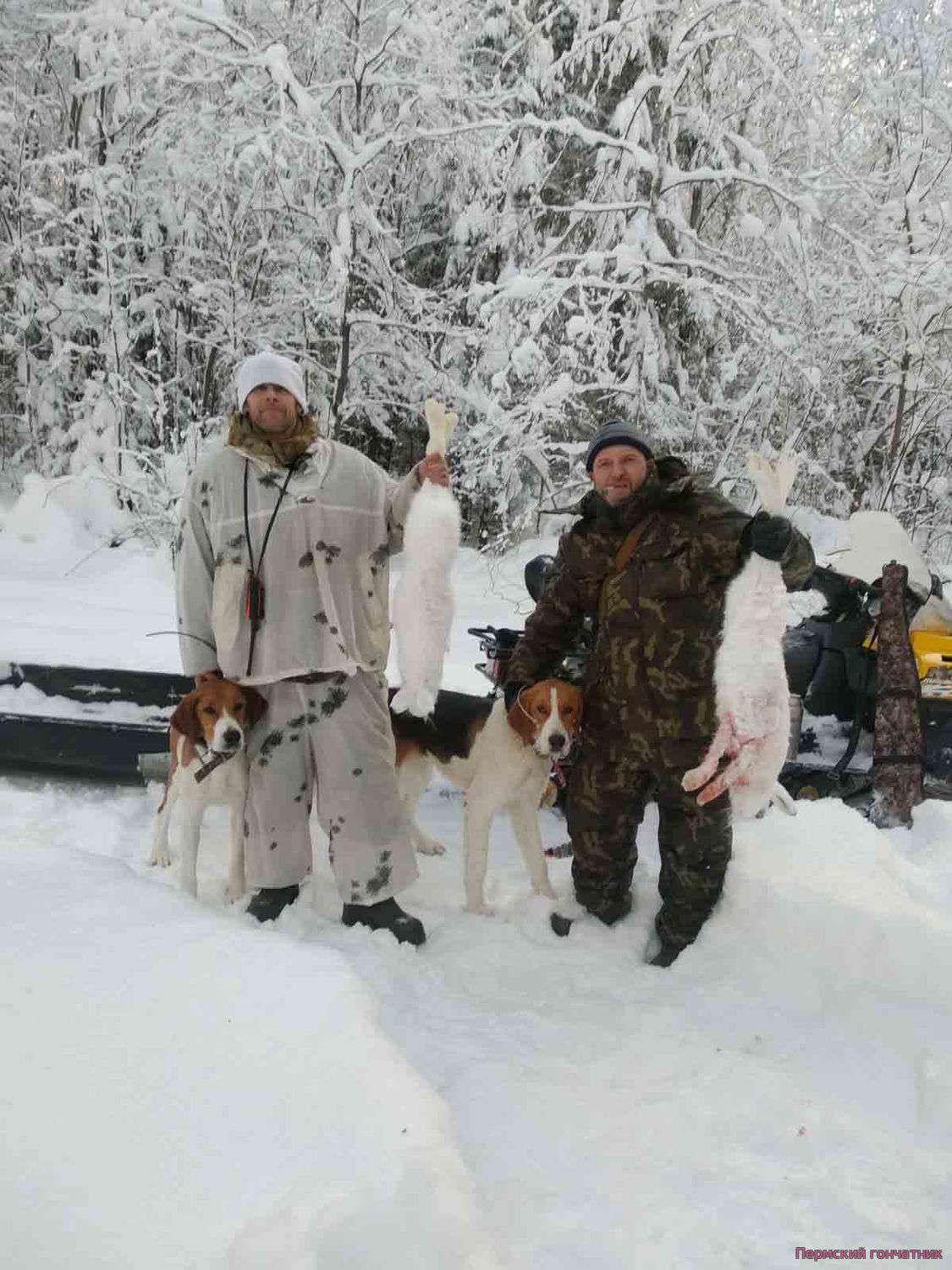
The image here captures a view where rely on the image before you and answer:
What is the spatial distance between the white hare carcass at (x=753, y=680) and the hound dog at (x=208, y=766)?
158 centimetres

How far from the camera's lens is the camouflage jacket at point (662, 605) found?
115 inches

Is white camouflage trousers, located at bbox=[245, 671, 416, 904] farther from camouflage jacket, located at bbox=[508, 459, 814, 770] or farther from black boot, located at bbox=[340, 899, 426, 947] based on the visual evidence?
camouflage jacket, located at bbox=[508, 459, 814, 770]

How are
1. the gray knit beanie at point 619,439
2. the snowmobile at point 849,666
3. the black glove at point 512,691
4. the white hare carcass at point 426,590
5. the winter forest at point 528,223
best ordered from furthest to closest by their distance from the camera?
the winter forest at point 528,223 → the snowmobile at point 849,666 → the black glove at point 512,691 → the gray knit beanie at point 619,439 → the white hare carcass at point 426,590

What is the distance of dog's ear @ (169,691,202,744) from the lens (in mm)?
3189

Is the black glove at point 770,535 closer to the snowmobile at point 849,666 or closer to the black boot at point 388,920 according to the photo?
the snowmobile at point 849,666

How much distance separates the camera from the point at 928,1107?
2291 mm

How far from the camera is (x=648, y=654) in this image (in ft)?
9.93

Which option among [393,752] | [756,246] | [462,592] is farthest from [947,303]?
[393,752]

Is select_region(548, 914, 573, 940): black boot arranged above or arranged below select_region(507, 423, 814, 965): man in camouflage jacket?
below

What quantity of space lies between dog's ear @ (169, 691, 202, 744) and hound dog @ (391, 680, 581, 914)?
3.13 feet

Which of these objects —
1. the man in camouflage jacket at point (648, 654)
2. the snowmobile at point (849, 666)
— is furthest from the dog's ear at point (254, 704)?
the snowmobile at point (849, 666)

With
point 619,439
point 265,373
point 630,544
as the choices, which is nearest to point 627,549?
point 630,544

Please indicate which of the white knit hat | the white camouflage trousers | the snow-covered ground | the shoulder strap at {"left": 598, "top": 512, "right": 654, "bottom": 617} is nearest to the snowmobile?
the snow-covered ground

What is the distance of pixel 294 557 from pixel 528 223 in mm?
7443
